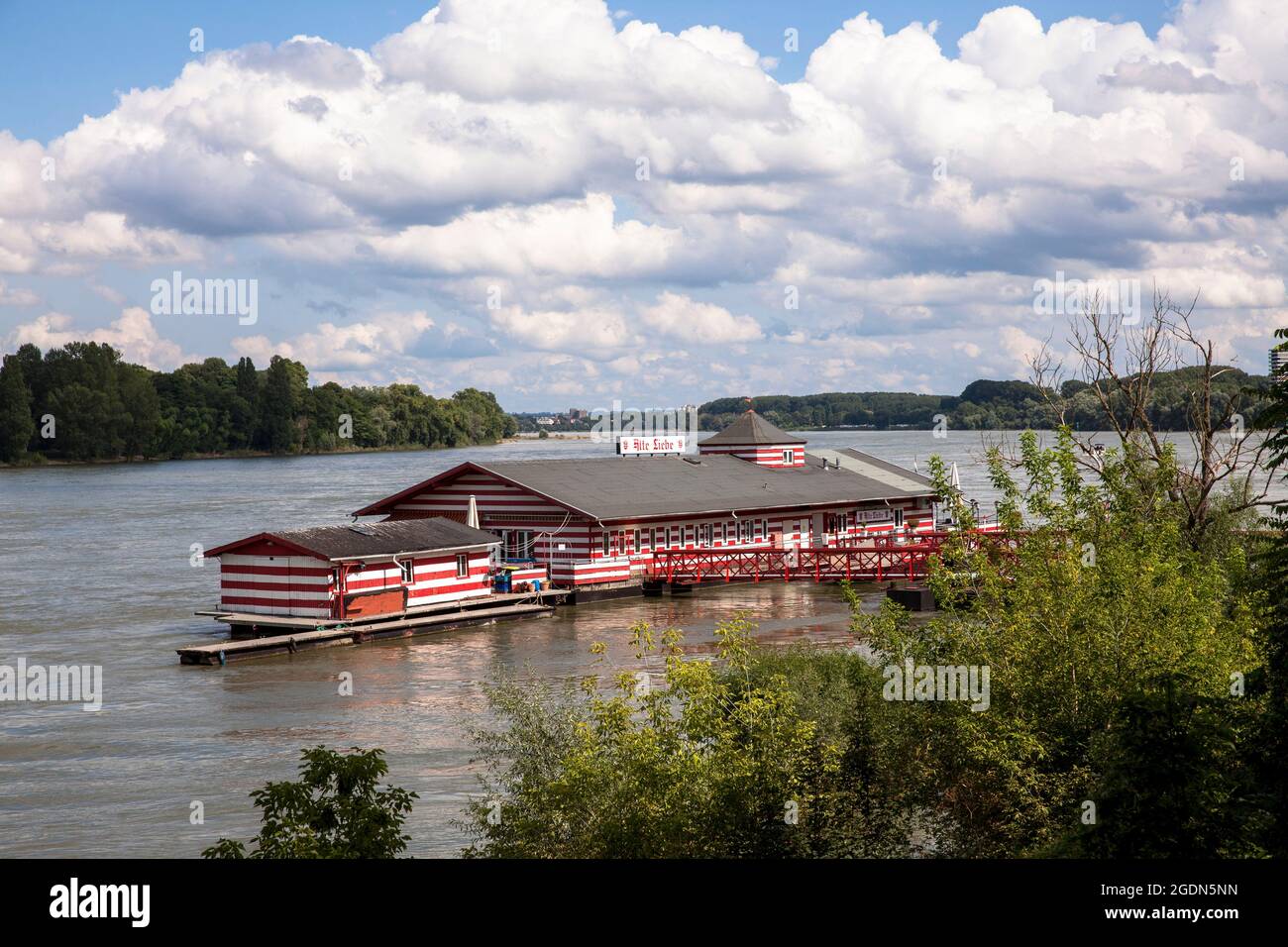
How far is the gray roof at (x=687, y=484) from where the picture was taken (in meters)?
50.8

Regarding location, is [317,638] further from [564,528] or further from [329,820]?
[329,820]

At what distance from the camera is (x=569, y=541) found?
4975 centimetres

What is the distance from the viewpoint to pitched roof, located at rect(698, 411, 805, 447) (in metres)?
63.6

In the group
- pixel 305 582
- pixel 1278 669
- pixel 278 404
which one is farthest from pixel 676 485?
pixel 278 404

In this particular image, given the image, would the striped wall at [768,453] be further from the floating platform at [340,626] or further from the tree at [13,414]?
the tree at [13,414]

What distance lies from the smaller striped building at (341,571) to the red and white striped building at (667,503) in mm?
4953

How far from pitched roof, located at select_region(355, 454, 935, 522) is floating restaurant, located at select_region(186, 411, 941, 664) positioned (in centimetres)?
12

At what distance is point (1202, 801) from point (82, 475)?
146 m

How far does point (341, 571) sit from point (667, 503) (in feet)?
49.8

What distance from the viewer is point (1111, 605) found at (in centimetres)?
1750

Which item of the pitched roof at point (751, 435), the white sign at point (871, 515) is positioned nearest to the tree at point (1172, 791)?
the white sign at point (871, 515)

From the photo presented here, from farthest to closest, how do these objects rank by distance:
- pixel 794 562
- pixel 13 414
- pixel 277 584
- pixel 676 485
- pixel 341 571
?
pixel 13 414
pixel 676 485
pixel 794 562
pixel 277 584
pixel 341 571

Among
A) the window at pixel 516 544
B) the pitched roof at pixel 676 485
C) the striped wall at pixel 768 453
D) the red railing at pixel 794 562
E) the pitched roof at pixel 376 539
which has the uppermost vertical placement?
the striped wall at pixel 768 453

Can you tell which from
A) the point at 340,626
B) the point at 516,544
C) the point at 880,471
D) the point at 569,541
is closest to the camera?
the point at 340,626
